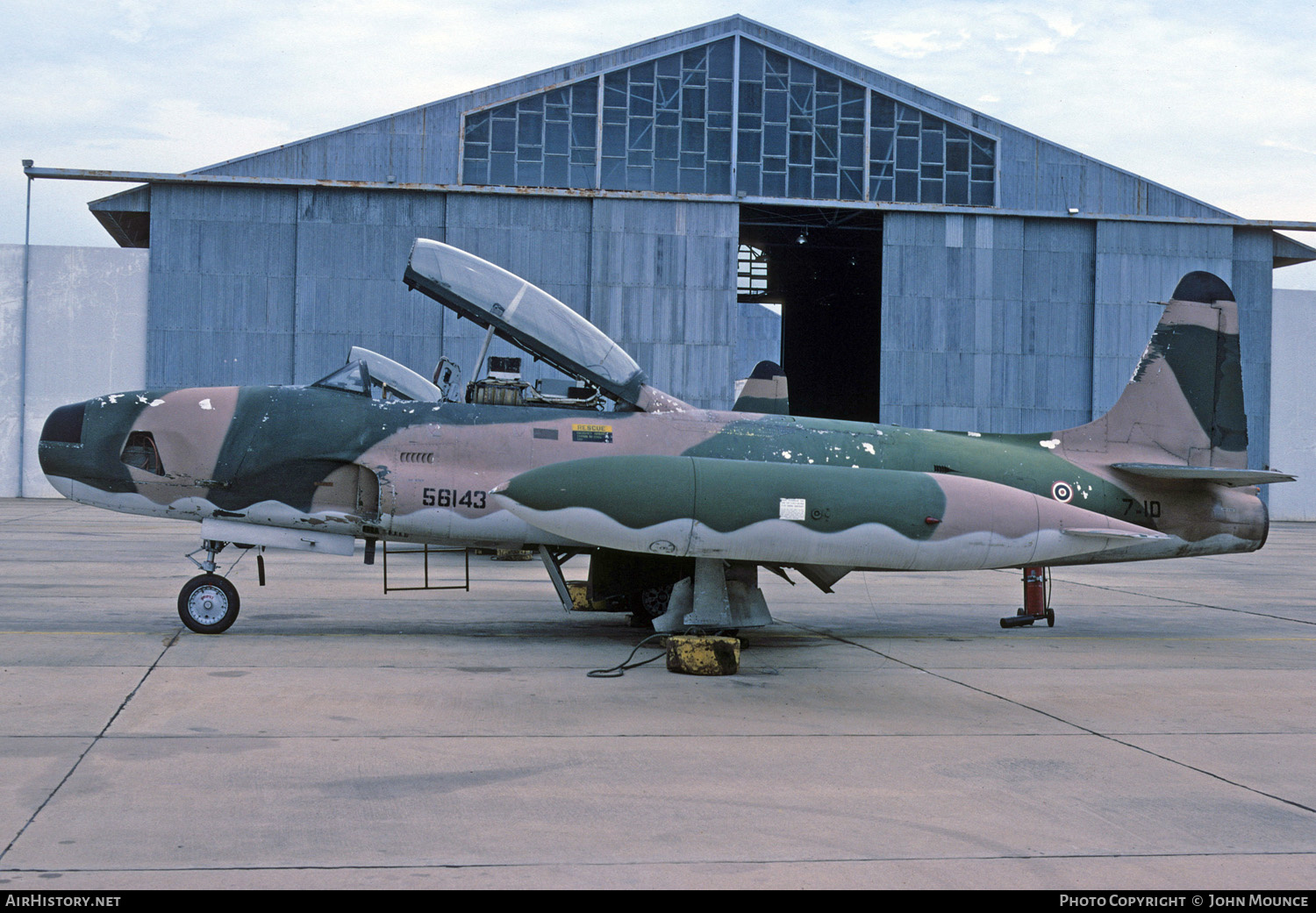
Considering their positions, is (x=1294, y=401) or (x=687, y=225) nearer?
(x=687, y=225)

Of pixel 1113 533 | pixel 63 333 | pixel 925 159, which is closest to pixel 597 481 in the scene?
pixel 1113 533

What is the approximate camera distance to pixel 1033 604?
1183cm

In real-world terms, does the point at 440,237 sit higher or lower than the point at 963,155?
lower

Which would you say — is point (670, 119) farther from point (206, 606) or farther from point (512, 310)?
point (206, 606)

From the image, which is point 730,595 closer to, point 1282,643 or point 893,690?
point 893,690

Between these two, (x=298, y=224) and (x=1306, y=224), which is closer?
(x=298, y=224)

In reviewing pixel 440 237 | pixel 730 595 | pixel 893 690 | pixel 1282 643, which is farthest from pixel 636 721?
pixel 440 237

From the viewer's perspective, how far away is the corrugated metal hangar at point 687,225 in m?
31.6

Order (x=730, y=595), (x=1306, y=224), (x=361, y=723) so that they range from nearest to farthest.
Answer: (x=361, y=723) → (x=730, y=595) → (x=1306, y=224)

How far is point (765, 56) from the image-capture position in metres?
32.0

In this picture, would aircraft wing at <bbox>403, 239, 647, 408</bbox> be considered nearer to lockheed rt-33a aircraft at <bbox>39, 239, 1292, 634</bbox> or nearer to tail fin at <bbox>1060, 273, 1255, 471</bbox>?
lockheed rt-33a aircraft at <bbox>39, 239, 1292, 634</bbox>

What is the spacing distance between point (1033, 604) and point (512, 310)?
259 inches

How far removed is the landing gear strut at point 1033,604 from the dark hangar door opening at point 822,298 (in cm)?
2465

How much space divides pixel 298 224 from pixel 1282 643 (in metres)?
28.5
